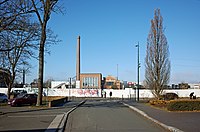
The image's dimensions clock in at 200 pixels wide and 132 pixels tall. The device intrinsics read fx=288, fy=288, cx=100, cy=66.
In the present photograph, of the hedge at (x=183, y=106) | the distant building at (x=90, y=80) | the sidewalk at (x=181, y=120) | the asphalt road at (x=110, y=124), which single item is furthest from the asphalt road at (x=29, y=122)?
the distant building at (x=90, y=80)

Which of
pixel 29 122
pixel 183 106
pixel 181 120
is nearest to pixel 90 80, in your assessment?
pixel 183 106

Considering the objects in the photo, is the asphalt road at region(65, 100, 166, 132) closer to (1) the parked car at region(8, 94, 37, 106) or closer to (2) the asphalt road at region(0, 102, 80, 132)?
(2) the asphalt road at region(0, 102, 80, 132)

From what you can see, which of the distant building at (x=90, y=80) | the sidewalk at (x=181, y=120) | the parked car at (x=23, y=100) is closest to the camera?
the sidewalk at (x=181, y=120)

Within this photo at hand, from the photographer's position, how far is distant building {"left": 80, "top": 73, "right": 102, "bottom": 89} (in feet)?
388

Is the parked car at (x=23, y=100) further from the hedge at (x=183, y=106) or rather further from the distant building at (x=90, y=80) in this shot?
the distant building at (x=90, y=80)

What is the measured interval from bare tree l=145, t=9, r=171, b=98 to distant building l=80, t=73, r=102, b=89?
83951 millimetres

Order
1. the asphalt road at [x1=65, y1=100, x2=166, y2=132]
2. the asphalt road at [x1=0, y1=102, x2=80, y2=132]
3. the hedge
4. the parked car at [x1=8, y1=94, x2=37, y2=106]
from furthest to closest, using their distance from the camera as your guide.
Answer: the parked car at [x1=8, y1=94, x2=37, y2=106] < the hedge < the asphalt road at [x1=0, y1=102, x2=80, y2=132] < the asphalt road at [x1=65, y1=100, x2=166, y2=132]

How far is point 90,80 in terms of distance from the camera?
11888 cm

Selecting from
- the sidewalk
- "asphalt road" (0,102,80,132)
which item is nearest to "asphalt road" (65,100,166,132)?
the sidewalk

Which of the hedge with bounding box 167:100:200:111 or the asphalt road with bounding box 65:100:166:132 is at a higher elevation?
the hedge with bounding box 167:100:200:111

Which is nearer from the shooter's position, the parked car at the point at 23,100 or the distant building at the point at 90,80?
the parked car at the point at 23,100

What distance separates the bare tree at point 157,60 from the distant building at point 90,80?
8395 cm

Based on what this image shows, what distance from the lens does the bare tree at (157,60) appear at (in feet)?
109

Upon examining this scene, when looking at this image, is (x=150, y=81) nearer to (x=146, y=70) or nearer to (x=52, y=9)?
(x=146, y=70)
